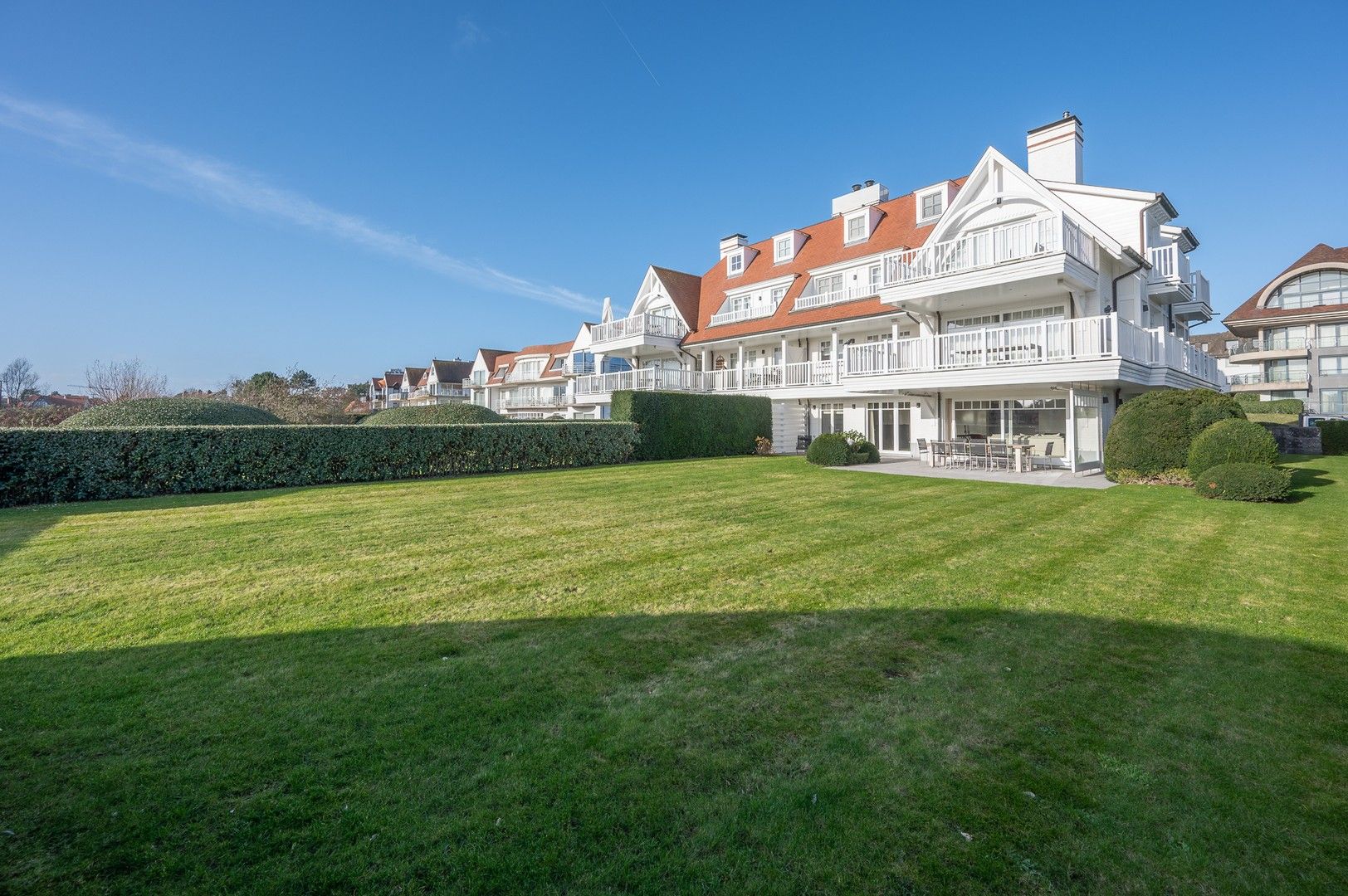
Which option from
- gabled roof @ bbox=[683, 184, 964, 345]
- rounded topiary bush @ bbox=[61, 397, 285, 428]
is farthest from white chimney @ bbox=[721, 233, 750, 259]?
rounded topiary bush @ bbox=[61, 397, 285, 428]

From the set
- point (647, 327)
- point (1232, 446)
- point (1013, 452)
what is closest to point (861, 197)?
point (647, 327)

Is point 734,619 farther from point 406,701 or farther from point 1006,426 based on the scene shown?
point 1006,426

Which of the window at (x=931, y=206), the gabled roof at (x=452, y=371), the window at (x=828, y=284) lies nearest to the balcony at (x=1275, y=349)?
the window at (x=931, y=206)

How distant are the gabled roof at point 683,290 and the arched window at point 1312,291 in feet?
143

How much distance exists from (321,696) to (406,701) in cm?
55

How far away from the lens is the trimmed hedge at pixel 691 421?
20234 mm

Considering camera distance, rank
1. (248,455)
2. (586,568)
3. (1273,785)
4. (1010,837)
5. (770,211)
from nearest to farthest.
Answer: (1010,837) < (1273,785) < (586,568) < (248,455) < (770,211)

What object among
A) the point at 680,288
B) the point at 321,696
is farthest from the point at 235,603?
the point at 680,288

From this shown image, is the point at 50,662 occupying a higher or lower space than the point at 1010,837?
higher

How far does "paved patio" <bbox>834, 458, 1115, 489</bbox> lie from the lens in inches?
501

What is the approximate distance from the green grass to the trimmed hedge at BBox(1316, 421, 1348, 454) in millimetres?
25252

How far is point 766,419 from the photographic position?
24.4m

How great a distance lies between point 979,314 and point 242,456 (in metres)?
21.4

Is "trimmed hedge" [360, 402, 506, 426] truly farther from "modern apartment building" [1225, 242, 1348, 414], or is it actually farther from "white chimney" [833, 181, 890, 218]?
"modern apartment building" [1225, 242, 1348, 414]
